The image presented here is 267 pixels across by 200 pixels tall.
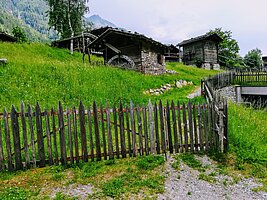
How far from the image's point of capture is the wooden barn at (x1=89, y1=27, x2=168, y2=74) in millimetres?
22125

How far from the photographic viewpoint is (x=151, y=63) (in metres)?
23.5

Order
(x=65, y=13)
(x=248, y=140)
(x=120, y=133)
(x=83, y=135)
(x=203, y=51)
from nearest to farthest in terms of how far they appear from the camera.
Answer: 1. (x=83, y=135)
2. (x=120, y=133)
3. (x=248, y=140)
4. (x=65, y=13)
5. (x=203, y=51)

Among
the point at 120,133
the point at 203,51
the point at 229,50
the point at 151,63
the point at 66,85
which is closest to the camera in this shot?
the point at 120,133

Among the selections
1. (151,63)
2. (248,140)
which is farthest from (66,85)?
(151,63)

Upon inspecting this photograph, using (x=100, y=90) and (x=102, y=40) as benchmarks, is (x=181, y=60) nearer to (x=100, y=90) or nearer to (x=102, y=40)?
(x=102, y=40)

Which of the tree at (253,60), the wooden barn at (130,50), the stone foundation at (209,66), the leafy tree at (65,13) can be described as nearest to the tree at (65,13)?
the leafy tree at (65,13)

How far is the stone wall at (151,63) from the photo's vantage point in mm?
22288

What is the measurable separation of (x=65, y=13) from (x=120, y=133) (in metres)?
33.2

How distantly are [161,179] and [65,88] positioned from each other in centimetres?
942

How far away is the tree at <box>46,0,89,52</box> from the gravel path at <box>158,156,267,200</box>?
31.2 metres

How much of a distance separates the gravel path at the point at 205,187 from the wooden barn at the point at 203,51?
3886 centimetres

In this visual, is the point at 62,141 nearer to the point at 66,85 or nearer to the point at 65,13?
the point at 66,85

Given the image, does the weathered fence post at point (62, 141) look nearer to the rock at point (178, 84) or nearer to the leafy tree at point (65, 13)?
the rock at point (178, 84)

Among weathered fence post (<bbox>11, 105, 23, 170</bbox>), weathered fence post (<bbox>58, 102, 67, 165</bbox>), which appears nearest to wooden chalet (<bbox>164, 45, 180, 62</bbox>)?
weathered fence post (<bbox>58, 102, 67, 165</bbox>)
